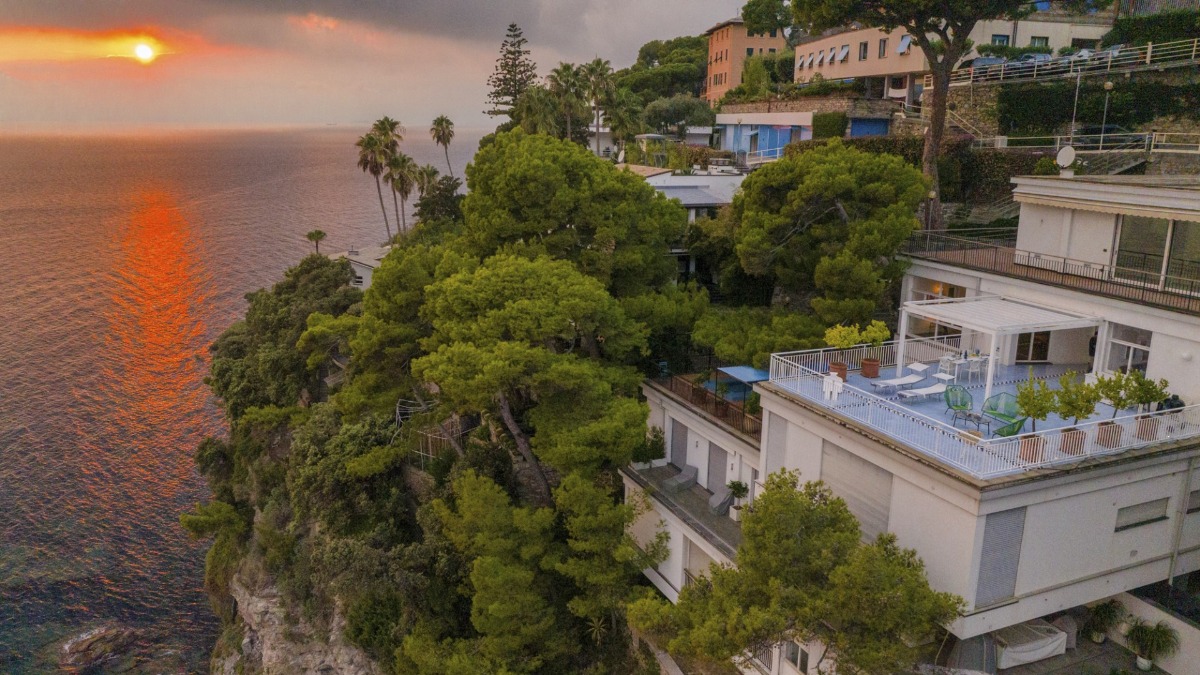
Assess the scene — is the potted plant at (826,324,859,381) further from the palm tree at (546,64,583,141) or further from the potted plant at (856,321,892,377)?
the palm tree at (546,64,583,141)

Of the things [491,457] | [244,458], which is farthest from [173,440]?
[491,457]

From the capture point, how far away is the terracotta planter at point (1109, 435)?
1677cm

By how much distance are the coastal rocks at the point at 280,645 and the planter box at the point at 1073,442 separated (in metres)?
23.9

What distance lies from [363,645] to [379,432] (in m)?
8.38

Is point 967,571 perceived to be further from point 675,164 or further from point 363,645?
point 675,164

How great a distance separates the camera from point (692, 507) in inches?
928

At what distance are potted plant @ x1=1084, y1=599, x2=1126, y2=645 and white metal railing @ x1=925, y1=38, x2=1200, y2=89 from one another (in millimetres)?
25842

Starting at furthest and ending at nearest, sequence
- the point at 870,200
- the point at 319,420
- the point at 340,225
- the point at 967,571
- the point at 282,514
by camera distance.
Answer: the point at 340,225 → the point at 282,514 → the point at 319,420 → the point at 870,200 → the point at 967,571

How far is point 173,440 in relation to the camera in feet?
186

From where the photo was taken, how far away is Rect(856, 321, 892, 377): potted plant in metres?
20.9

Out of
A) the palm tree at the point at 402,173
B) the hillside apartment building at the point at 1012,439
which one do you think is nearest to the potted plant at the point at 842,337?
the hillside apartment building at the point at 1012,439

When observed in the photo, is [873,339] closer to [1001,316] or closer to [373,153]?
[1001,316]

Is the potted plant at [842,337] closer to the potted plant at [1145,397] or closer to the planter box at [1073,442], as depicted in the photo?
the planter box at [1073,442]

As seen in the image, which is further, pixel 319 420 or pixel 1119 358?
pixel 319 420
